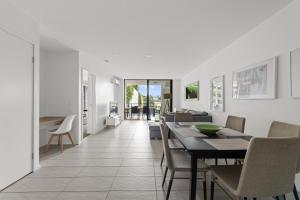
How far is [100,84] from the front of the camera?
6.77m

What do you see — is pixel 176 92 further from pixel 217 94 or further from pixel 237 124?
pixel 237 124

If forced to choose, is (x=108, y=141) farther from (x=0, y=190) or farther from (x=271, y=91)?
(x=271, y=91)

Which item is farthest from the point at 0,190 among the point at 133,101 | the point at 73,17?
the point at 133,101

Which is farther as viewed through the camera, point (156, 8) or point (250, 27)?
point (250, 27)

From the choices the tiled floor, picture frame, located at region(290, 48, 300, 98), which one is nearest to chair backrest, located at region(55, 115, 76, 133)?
the tiled floor

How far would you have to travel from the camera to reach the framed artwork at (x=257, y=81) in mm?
2670

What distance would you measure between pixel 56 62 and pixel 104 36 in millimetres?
1962

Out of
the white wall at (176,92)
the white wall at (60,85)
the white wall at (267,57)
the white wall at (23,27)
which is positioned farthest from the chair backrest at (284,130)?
the white wall at (176,92)

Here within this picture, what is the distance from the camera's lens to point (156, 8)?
2527 millimetres

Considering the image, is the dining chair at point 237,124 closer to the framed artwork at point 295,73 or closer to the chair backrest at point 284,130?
the chair backrest at point 284,130

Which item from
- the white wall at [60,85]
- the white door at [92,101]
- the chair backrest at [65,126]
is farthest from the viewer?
the white door at [92,101]

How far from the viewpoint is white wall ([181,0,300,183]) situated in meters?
2.33

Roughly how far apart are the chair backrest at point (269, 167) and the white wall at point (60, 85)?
4.26 metres

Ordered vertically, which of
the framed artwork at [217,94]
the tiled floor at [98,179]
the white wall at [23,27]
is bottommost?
the tiled floor at [98,179]
